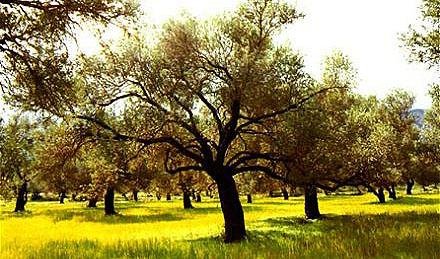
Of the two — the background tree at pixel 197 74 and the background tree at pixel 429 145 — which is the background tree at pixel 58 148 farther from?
the background tree at pixel 429 145

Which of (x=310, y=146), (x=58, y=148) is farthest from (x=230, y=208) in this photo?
(x=58, y=148)

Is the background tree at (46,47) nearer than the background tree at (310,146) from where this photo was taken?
Yes

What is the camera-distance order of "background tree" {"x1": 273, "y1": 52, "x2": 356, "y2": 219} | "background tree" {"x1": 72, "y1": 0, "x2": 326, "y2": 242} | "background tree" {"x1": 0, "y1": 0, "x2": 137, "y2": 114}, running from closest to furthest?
"background tree" {"x1": 0, "y1": 0, "x2": 137, "y2": 114}
"background tree" {"x1": 273, "y1": 52, "x2": 356, "y2": 219}
"background tree" {"x1": 72, "y1": 0, "x2": 326, "y2": 242}

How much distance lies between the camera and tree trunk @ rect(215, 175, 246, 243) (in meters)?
25.9

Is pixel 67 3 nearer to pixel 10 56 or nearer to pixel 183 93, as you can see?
pixel 10 56

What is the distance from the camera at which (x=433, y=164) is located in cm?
6900

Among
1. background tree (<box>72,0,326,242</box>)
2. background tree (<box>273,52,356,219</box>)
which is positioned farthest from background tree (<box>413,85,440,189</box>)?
background tree (<box>72,0,326,242</box>)

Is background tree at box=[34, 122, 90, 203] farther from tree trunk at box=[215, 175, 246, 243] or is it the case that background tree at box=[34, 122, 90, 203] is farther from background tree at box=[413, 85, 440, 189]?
background tree at box=[413, 85, 440, 189]

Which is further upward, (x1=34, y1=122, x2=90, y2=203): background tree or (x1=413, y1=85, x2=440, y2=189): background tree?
(x1=413, y1=85, x2=440, y2=189): background tree

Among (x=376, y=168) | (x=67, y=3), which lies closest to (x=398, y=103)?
(x=376, y=168)

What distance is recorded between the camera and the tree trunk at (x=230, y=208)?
25.9 metres

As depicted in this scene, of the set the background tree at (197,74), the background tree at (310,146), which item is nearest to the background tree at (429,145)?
the background tree at (310,146)

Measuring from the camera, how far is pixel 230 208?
26172 millimetres

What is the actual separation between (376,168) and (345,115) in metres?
6.24
